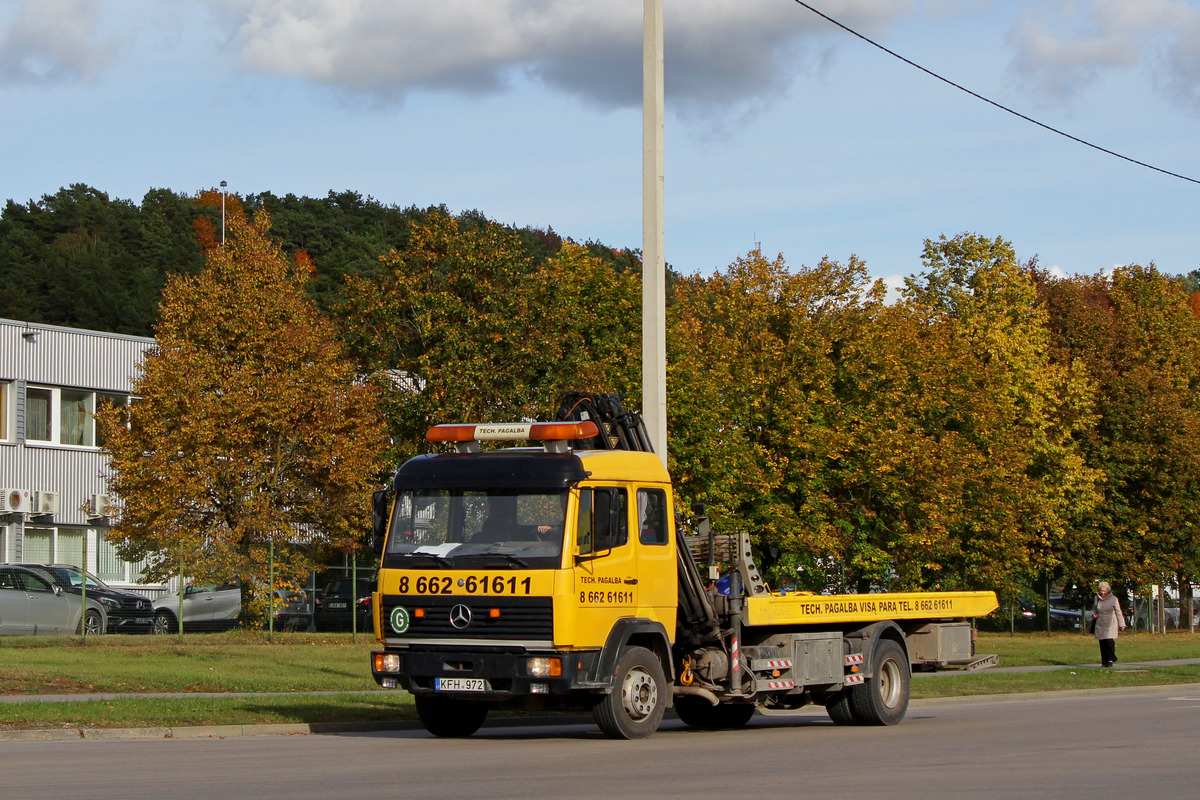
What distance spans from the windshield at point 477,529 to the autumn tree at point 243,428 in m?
18.4

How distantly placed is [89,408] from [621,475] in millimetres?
34245

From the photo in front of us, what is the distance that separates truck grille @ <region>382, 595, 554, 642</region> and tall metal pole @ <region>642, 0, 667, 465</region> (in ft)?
13.1

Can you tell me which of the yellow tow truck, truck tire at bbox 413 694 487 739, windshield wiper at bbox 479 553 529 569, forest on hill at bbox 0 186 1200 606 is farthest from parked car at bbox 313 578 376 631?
windshield wiper at bbox 479 553 529 569

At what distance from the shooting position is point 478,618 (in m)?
13.6

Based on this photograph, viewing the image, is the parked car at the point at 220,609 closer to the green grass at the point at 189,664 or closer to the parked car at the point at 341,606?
the parked car at the point at 341,606

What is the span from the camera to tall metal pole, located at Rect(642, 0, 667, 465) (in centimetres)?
1741

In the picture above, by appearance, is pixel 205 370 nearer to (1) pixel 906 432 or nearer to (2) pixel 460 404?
(2) pixel 460 404

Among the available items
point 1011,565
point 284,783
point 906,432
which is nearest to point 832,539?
point 906,432

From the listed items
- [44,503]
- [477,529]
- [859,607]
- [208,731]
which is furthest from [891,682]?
[44,503]

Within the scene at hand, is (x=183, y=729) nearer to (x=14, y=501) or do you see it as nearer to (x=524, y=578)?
(x=524, y=578)

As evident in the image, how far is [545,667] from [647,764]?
1.76 m

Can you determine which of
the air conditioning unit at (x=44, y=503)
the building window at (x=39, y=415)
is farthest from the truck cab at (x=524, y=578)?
the building window at (x=39, y=415)

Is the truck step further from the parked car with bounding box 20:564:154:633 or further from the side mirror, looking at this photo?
the parked car with bounding box 20:564:154:633

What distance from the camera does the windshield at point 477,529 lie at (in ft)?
44.4
